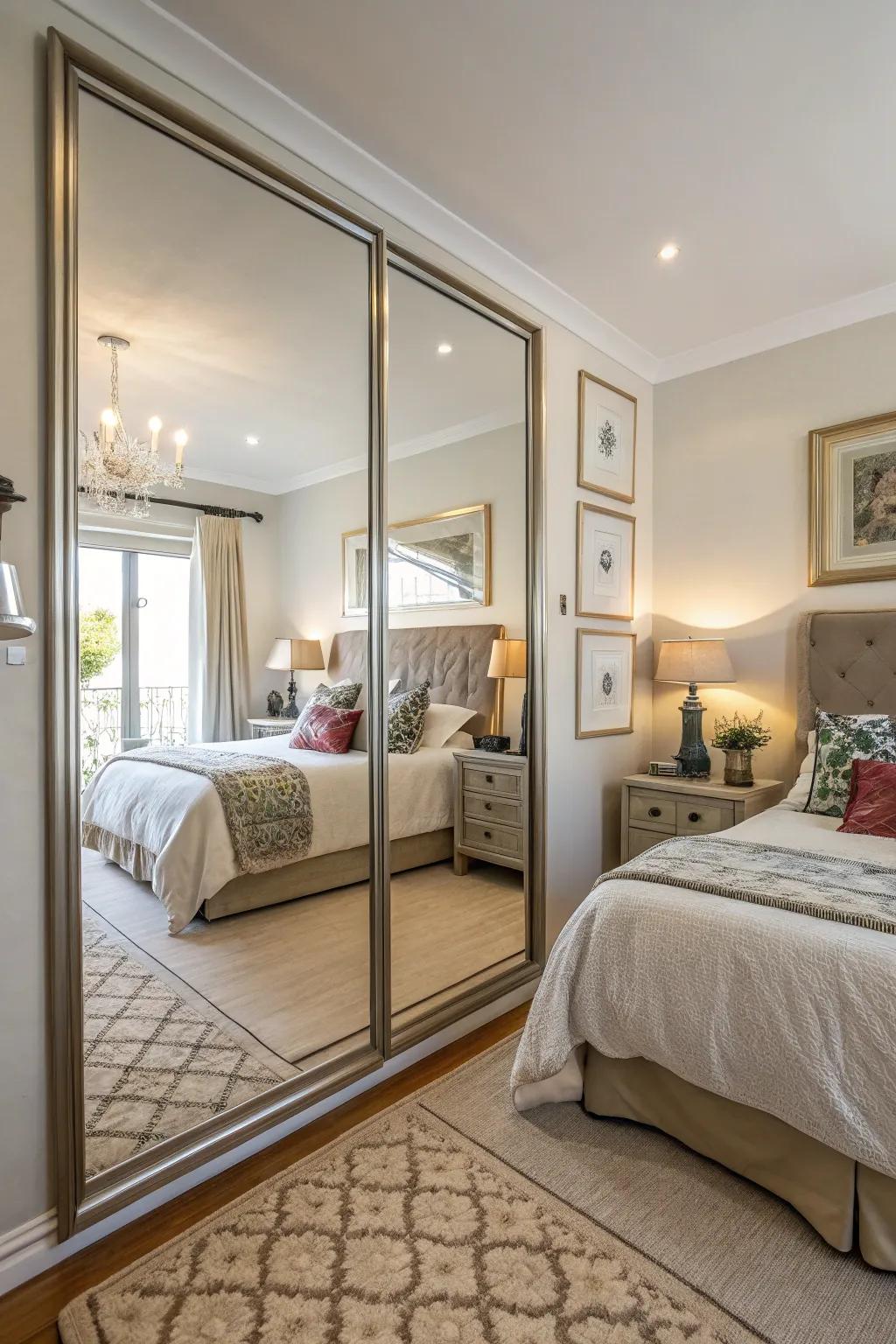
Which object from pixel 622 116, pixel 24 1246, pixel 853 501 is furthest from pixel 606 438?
pixel 24 1246

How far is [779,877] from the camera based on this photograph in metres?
1.96

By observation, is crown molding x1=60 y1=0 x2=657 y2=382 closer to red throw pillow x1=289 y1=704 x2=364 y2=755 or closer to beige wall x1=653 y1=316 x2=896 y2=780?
beige wall x1=653 y1=316 x2=896 y2=780

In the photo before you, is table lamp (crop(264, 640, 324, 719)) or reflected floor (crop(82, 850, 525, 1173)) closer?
reflected floor (crop(82, 850, 525, 1173))

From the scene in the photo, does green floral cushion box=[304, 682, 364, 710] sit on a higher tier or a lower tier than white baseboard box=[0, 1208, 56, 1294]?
higher

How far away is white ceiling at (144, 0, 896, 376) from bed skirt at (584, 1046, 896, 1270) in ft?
8.59

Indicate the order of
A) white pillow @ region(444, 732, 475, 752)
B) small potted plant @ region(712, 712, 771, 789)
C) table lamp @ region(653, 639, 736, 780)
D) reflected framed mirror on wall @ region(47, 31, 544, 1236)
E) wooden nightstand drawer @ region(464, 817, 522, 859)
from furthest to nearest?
table lamp @ region(653, 639, 736, 780) → small potted plant @ region(712, 712, 771, 789) → wooden nightstand drawer @ region(464, 817, 522, 859) → white pillow @ region(444, 732, 475, 752) → reflected framed mirror on wall @ region(47, 31, 544, 1236)

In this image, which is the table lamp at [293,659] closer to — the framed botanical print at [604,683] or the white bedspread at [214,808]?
the white bedspread at [214,808]

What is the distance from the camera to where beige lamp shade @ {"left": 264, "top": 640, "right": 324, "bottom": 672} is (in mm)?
2094

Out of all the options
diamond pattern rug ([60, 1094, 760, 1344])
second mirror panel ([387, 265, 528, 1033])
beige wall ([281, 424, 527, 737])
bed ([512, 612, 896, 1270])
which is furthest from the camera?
second mirror panel ([387, 265, 528, 1033])

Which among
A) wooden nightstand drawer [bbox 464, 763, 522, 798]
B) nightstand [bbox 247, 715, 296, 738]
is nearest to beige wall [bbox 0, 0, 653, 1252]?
nightstand [bbox 247, 715, 296, 738]

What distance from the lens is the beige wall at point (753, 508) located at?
3195mm

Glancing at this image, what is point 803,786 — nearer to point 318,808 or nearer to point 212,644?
point 318,808

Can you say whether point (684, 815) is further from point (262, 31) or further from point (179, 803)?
point (262, 31)

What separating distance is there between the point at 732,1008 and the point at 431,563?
155 cm
